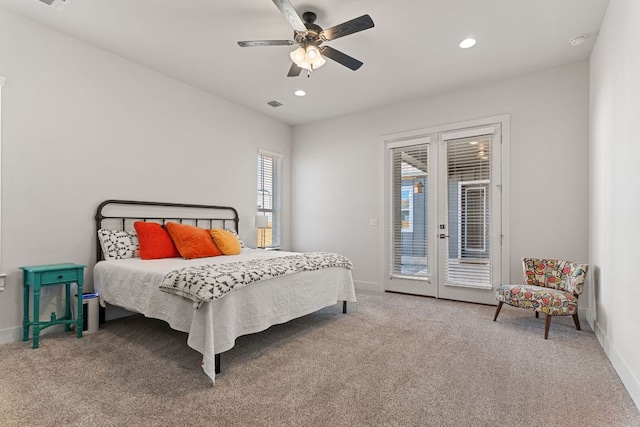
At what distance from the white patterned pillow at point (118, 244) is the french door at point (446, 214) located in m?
3.41

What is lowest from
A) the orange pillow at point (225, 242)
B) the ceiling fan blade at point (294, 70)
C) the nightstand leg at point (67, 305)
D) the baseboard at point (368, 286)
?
the baseboard at point (368, 286)

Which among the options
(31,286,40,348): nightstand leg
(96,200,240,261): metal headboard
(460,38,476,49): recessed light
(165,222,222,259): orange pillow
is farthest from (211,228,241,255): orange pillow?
(460,38,476,49): recessed light

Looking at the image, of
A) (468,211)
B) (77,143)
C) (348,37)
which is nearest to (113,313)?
(77,143)

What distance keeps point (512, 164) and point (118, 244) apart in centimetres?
465

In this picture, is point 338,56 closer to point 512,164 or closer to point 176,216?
point 512,164

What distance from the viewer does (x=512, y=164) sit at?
4.07 metres

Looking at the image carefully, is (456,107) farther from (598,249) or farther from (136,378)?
(136,378)

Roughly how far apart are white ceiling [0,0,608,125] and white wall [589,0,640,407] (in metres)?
0.54

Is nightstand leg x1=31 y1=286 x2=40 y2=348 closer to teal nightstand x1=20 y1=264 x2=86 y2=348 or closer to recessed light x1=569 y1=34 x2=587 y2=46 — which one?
teal nightstand x1=20 y1=264 x2=86 y2=348

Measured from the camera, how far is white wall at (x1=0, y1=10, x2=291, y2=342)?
2.90m

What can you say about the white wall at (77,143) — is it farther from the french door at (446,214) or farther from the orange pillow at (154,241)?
the french door at (446,214)

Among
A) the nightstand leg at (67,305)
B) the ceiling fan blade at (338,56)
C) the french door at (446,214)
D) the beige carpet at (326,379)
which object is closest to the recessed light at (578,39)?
the french door at (446,214)

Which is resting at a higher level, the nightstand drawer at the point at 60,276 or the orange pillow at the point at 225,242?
the orange pillow at the point at 225,242

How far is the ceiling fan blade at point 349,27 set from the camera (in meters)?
2.45
